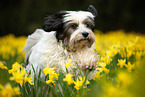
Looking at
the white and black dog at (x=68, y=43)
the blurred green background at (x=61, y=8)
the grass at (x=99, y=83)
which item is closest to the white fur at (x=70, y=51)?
the white and black dog at (x=68, y=43)

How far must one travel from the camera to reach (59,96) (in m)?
1.85

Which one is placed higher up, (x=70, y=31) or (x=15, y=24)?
(x=70, y=31)

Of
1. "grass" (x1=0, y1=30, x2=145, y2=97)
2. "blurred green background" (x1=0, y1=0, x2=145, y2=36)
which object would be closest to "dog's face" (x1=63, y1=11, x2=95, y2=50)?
"grass" (x1=0, y1=30, x2=145, y2=97)

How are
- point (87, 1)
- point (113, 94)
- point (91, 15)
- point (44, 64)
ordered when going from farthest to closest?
1. point (87, 1)
2. point (91, 15)
3. point (44, 64)
4. point (113, 94)

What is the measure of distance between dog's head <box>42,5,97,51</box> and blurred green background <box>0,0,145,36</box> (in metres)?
7.18

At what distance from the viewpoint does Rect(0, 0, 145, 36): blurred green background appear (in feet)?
31.8

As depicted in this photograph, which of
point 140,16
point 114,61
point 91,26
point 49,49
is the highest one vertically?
point 91,26

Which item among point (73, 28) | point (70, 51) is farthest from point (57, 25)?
point (70, 51)

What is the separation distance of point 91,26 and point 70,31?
333 mm

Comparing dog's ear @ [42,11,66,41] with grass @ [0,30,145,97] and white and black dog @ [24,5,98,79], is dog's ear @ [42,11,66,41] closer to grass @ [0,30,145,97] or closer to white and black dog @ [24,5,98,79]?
white and black dog @ [24,5,98,79]

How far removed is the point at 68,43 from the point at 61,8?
24.1 feet

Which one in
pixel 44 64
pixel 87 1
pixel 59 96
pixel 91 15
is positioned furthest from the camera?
pixel 87 1

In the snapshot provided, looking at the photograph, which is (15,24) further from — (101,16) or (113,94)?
(113,94)

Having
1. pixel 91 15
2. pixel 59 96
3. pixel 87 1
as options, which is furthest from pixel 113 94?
pixel 87 1
